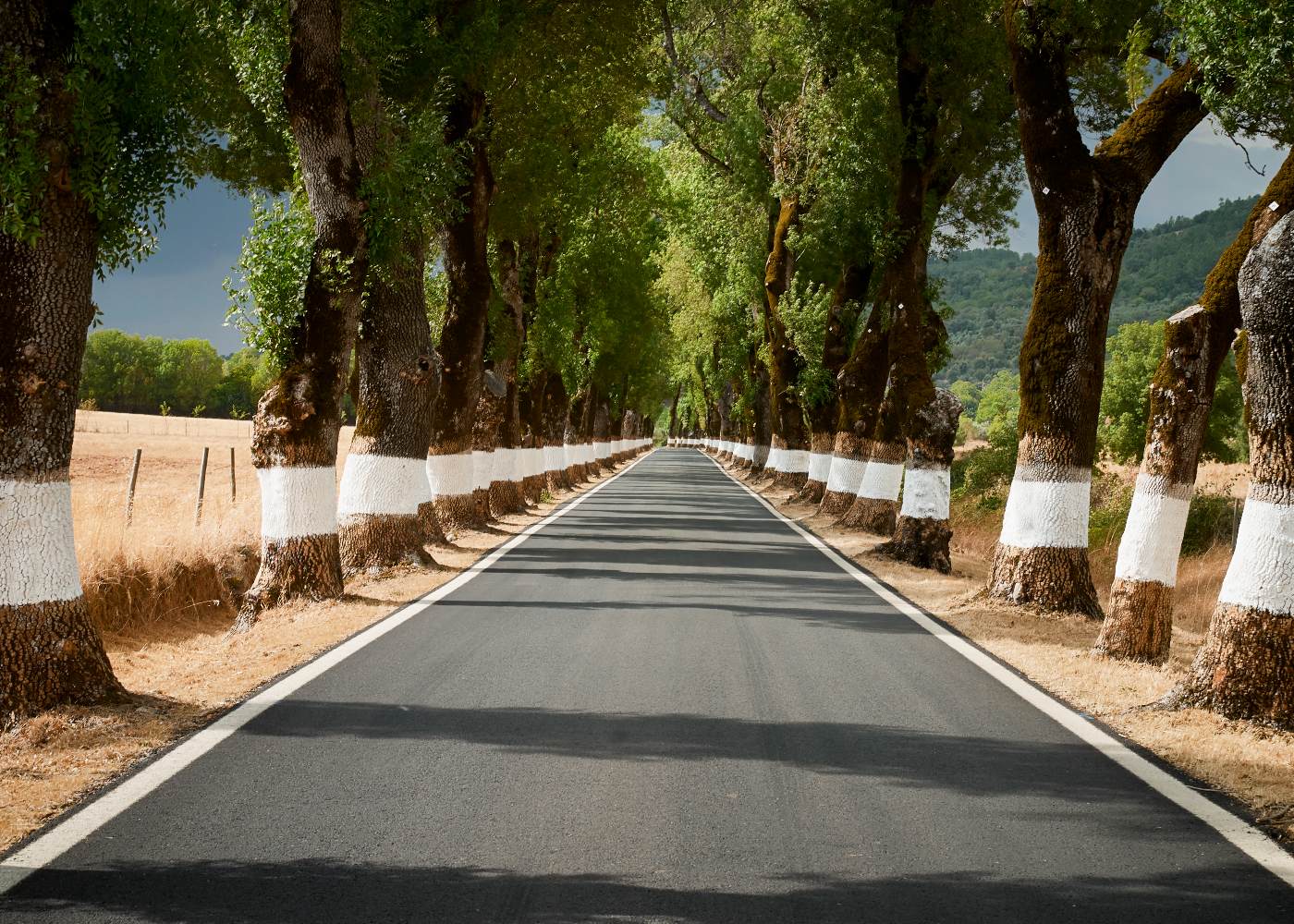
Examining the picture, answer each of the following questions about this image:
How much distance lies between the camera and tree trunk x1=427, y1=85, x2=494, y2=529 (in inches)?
785

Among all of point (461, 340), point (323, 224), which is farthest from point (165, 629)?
point (461, 340)

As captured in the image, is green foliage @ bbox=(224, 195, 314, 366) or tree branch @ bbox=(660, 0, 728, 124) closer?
green foliage @ bbox=(224, 195, 314, 366)

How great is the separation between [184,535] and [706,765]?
11.0 meters

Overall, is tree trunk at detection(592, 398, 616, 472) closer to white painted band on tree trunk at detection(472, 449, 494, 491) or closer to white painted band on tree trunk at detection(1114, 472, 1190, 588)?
white painted band on tree trunk at detection(472, 449, 494, 491)

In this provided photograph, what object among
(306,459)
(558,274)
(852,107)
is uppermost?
(852,107)

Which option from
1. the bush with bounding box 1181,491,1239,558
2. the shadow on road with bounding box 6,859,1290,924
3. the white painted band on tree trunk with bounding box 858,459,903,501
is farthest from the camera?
the bush with bounding box 1181,491,1239,558

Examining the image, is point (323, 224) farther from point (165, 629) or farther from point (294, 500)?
point (165, 629)

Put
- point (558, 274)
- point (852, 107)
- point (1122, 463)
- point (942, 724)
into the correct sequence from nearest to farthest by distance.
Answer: point (942, 724)
point (852, 107)
point (558, 274)
point (1122, 463)

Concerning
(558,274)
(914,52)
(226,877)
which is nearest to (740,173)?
(558,274)

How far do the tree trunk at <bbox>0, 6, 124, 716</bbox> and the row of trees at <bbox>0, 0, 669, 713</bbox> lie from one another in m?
0.01

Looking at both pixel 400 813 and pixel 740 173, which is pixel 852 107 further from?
pixel 400 813

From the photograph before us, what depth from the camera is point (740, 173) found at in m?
33.6

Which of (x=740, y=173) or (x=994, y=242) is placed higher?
(x=740, y=173)

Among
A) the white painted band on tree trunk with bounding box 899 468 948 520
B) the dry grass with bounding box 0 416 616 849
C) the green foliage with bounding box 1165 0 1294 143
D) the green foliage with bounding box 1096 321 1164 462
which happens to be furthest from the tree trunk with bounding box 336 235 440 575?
the green foliage with bounding box 1096 321 1164 462
